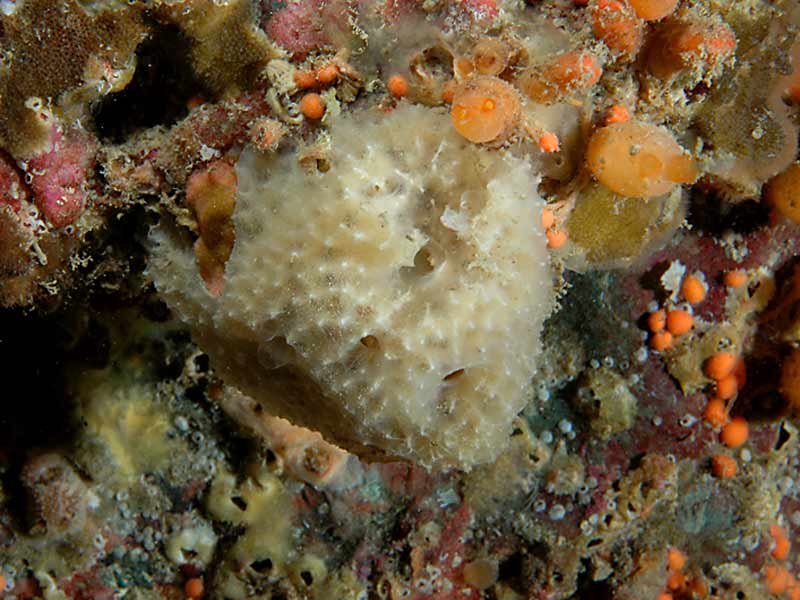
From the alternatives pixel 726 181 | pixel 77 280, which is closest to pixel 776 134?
pixel 726 181

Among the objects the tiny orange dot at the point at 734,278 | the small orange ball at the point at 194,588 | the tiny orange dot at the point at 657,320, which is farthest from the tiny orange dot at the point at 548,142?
the small orange ball at the point at 194,588

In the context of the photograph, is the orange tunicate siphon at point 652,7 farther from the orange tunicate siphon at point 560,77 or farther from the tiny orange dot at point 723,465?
the tiny orange dot at point 723,465

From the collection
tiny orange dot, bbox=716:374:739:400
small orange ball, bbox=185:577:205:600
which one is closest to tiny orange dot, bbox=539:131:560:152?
tiny orange dot, bbox=716:374:739:400

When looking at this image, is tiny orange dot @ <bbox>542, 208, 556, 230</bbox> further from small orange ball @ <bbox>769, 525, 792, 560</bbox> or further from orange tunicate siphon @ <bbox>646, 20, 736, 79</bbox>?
small orange ball @ <bbox>769, 525, 792, 560</bbox>

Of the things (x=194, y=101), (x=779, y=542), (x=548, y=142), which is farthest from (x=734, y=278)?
(x=194, y=101)

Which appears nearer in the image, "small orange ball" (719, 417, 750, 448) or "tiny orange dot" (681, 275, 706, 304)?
"tiny orange dot" (681, 275, 706, 304)

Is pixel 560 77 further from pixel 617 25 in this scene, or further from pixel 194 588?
pixel 194 588
